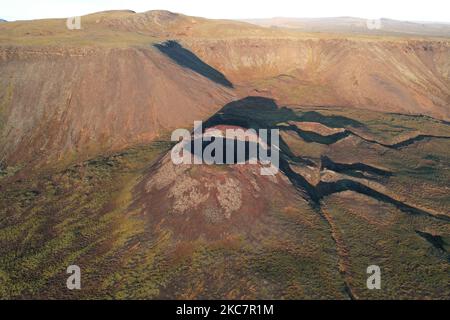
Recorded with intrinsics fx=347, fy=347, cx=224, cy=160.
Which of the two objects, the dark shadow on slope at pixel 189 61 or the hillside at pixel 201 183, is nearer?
the hillside at pixel 201 183

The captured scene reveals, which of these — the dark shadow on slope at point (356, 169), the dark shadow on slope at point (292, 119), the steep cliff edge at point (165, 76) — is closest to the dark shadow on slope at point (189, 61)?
the steep cliff edge at point (165, 76)

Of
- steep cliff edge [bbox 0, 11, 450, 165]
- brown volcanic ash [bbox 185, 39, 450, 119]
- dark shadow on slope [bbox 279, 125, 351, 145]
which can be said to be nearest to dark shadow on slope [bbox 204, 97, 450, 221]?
dark shadow on slope [bbox 279, 125, 351, 145]

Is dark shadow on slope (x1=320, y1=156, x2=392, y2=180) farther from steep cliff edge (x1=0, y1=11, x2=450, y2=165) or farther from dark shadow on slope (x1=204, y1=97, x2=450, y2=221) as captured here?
steep cliff edge (x1=0, y1=11, x2=450, y2=165)

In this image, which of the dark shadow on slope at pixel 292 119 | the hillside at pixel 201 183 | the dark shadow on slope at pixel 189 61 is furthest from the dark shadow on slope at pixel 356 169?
the dark shadow on slope at pixel 189 61

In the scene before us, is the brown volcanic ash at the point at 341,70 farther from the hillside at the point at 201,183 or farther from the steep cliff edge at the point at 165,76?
the hillside at the point at 201,183

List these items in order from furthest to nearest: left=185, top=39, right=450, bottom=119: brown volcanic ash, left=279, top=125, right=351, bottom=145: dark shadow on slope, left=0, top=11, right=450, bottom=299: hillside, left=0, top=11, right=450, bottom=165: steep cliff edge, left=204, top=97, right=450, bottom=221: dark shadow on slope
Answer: left=185, top=39, right=450, bottom=119: brown volcanic ash
left=279, top=125, right=351, bottom=145: dark shadow on slope
left=0, top=11, right=450, bottom=165: steep cliff edge
left=204, top=97, right=450, bottom=221: dark shadow on slope
left=0, top=11, right=450, bottom=299: hillside

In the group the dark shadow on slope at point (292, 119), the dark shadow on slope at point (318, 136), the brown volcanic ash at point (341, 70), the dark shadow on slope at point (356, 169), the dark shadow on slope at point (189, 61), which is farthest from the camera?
the dark shadow on slope at point (189, 61)

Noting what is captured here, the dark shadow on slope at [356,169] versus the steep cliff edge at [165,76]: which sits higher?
the steep cliff edge at [165,76]

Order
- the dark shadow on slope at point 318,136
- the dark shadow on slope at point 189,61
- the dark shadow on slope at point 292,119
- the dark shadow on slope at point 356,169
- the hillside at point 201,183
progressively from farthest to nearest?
the dark shadow on slope at point 189,61
the dark shadow on slope at point 318,136
the dark shadow on slope at point 356,169
the dark shadow on slope at point 292,119
the hillside at point 201,183
